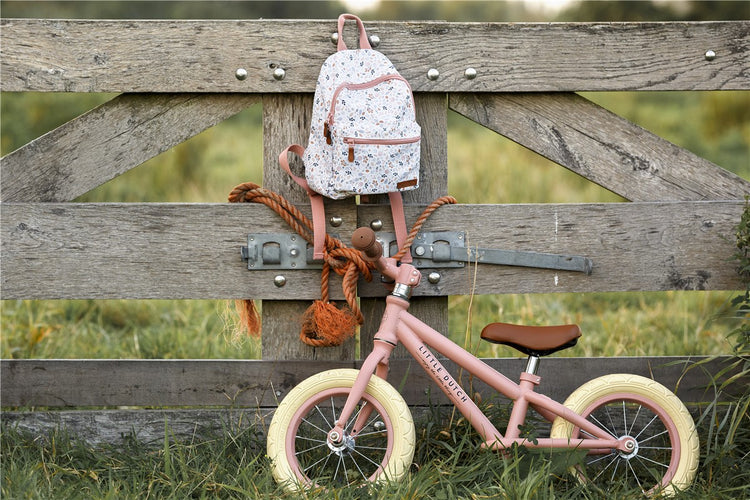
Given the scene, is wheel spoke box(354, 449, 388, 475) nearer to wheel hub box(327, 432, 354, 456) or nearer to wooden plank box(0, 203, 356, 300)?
wheel hub box(327, 432, 354, 456)

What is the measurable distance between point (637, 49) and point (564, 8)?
1003cm

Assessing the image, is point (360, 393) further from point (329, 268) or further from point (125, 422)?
point (125, 422)

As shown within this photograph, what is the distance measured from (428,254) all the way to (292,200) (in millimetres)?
551

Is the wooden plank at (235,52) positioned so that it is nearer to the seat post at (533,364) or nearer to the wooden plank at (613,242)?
the wooden plank at (613,242)

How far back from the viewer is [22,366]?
3102mm

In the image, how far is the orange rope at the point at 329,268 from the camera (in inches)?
110

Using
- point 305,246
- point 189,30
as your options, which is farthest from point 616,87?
point 189,30

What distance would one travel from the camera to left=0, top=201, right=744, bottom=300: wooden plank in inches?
115

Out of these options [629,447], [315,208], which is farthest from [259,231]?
[629,447]

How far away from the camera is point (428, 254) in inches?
115

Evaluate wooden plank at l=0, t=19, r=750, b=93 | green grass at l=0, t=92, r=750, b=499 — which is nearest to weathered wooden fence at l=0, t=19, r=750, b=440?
wooden plank at l=0, t=19, r=750, b=93

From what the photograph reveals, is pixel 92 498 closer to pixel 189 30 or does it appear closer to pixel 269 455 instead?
pixel 269 455

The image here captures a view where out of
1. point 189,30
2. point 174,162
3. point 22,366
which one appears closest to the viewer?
point 189,30

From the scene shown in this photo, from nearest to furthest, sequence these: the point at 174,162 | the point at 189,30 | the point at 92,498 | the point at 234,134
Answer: the point at 92,498 < the point at 189,30 < the point at 174,162 < the point at 234,134
